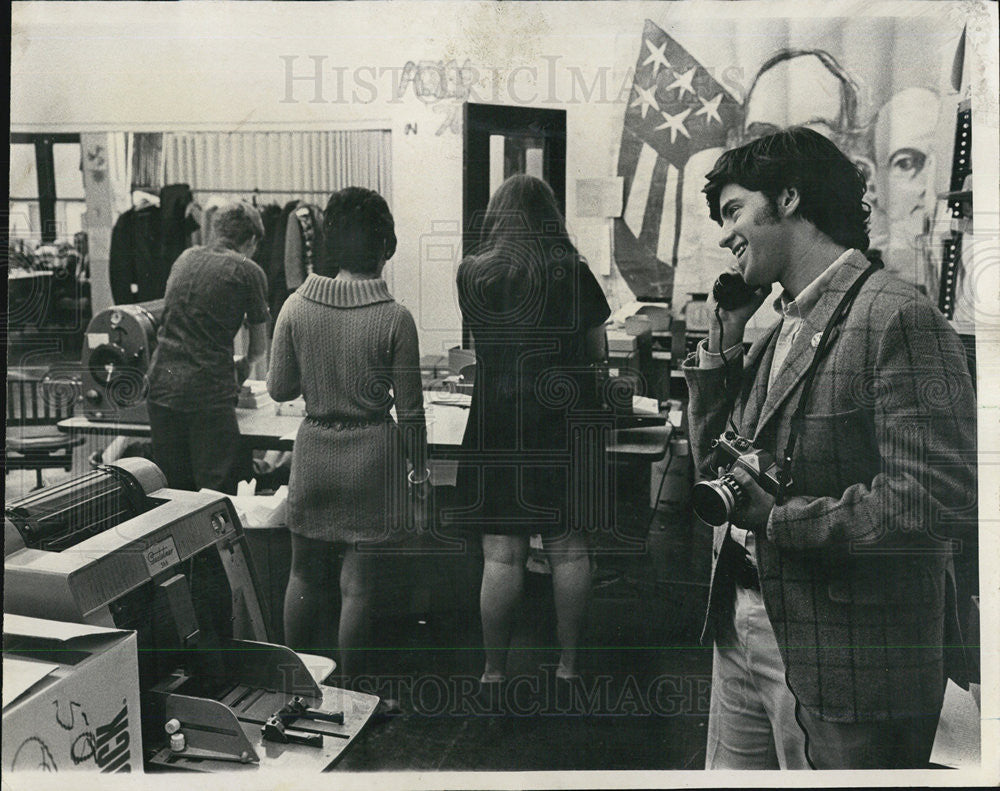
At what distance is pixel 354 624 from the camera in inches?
83.1

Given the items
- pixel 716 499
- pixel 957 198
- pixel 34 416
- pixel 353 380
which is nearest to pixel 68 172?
pixel 34 416

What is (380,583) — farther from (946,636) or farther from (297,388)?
(946,636)

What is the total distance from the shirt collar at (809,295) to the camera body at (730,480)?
28 cm

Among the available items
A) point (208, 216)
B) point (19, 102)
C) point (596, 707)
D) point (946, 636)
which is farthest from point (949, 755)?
point (19, 102)

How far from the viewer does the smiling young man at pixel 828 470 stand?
194cm

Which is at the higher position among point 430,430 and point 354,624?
point 430,430

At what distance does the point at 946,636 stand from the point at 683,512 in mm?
623

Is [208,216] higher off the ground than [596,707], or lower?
higher

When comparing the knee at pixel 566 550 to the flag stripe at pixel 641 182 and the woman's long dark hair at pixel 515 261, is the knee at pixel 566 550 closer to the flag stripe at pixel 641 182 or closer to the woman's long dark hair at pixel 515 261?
the woman's long dark hair at pixel 515 261

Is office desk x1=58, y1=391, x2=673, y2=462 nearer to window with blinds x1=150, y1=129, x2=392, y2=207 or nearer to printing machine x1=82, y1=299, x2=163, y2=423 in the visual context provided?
printing machine x1=82, y1=299, x2=163, y2=423

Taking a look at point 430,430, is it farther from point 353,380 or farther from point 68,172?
point 68,172

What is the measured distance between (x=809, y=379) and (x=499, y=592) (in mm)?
796

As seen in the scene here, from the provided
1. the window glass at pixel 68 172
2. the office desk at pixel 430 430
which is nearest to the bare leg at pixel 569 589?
the office desk at pixel 430 430

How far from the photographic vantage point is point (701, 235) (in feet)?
6.72
